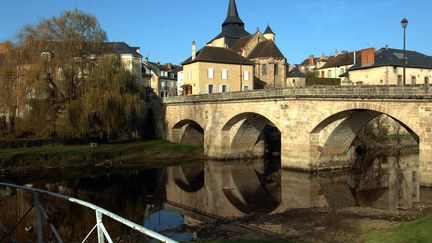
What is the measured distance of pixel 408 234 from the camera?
977 centimetres

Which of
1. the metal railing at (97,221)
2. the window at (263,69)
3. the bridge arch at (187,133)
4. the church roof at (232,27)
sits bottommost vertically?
the bridge arch at (187,133)

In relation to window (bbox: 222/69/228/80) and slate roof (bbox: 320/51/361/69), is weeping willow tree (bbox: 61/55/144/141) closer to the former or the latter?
window (bbox: 222/69/228/80)

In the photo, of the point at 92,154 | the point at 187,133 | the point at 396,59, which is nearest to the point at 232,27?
the point at 187,133

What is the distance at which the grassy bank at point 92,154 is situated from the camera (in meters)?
27.2

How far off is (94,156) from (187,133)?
11744 mm

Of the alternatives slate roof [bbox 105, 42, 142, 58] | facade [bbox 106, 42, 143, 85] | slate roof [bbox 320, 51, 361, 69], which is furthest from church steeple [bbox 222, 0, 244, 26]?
facade [bbox 106, 42, 143, 85]

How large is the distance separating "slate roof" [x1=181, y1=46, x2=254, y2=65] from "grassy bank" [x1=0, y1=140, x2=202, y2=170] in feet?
36.3

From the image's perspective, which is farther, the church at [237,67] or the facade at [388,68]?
the church at [237,67]

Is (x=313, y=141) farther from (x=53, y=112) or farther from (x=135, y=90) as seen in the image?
(x=53, y=112)

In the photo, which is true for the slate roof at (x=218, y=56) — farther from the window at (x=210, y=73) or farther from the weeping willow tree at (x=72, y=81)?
the weeping willow tree at (x=72, y=81)

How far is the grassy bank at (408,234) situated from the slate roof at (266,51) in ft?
124

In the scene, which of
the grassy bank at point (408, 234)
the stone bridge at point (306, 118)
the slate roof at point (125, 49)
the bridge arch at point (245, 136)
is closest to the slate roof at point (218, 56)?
the stone bridge at point (306, 118)

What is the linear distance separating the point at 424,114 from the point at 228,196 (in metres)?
9.99

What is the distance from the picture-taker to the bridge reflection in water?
1600cm
